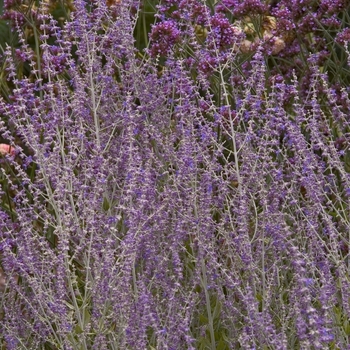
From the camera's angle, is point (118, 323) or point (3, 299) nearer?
point (118, 323)

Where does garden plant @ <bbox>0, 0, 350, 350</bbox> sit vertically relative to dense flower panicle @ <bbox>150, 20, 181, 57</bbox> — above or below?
below

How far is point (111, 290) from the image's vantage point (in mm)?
2926

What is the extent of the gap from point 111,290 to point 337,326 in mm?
701

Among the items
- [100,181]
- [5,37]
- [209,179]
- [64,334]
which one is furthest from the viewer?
[5,37]

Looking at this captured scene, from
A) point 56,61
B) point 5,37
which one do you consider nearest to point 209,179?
point 56,61

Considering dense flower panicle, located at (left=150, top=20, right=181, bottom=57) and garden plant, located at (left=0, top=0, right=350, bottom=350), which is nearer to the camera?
garden plant, located at (left=0, top=0, right=350, bottom=350)

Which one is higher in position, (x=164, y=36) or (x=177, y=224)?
(x=164, y=36)

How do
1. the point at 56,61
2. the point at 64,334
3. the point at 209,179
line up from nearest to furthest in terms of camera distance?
the point at 64,334, the point at 209,179, the point at 56,61

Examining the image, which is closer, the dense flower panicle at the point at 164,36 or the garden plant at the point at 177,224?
the garden plant at the point at 177,224

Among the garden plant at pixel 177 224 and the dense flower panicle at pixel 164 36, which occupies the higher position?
the dense flower panicle at pixel 164 36

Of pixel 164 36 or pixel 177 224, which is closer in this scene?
pixel 177 224

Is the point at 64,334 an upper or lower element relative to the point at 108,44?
lower

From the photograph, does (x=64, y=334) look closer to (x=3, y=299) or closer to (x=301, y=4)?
(x=3, y=299)

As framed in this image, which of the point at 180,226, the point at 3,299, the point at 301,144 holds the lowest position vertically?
the point at 3,299
